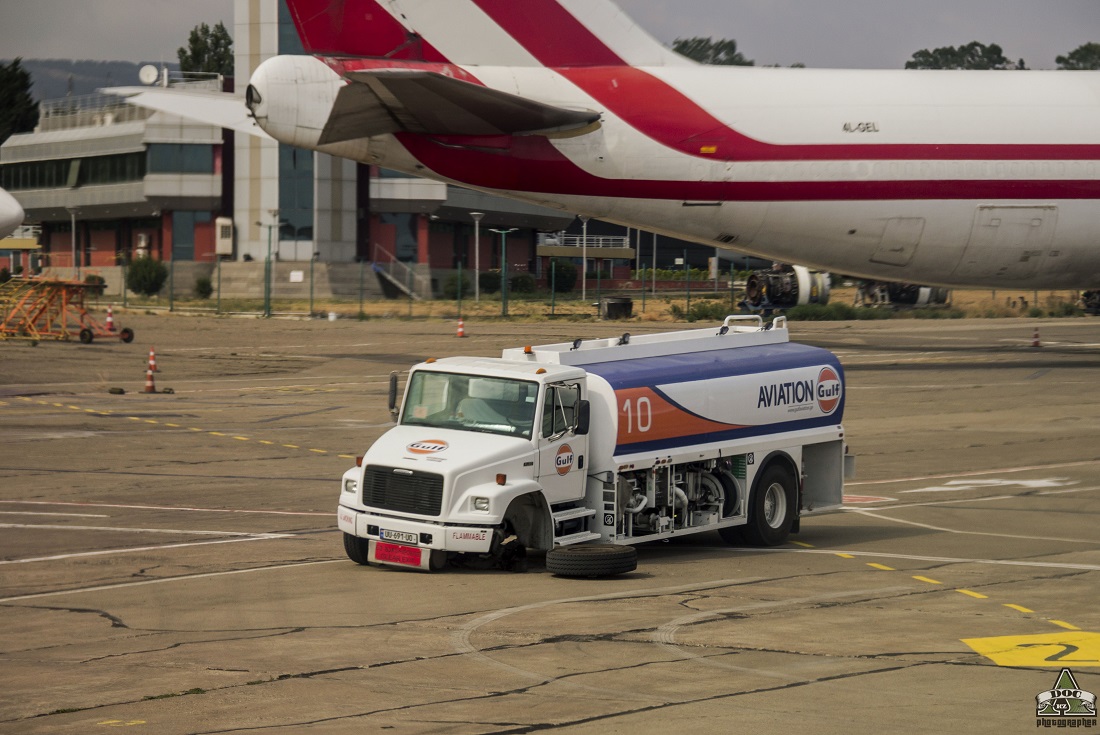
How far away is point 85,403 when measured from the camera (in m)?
37.9

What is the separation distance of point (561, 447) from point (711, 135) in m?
24.8

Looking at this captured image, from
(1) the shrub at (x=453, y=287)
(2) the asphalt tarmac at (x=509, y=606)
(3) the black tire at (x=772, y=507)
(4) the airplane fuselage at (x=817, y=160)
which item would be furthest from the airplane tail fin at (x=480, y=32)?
(1) the shrub at (x=453, y=287)

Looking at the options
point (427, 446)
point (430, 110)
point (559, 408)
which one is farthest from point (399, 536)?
point (430, 110)

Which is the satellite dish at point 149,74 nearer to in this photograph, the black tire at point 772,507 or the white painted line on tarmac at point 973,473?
the white painted line on tarmac at point 973,473

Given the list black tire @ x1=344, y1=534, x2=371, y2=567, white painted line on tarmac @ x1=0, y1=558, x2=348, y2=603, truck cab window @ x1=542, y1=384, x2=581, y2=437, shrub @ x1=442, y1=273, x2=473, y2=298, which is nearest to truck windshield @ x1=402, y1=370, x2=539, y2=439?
truck cab window @ x1=542, y1=384, x2=581, y2=437

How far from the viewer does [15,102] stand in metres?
166

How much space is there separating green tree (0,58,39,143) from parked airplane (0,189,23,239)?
141m

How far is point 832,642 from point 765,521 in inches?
258

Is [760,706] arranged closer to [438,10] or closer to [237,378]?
[438,10]

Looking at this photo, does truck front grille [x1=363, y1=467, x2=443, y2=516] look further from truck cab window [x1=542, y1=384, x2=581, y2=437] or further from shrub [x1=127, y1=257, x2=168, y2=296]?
shrub [x1=127, y1=257, x2=168, y2=296]

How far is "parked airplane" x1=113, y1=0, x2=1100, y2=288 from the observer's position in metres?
39.1

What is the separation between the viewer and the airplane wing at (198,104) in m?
36.8

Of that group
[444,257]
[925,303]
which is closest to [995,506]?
[925,303]

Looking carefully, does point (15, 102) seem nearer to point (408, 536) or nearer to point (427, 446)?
point (427, 446)
